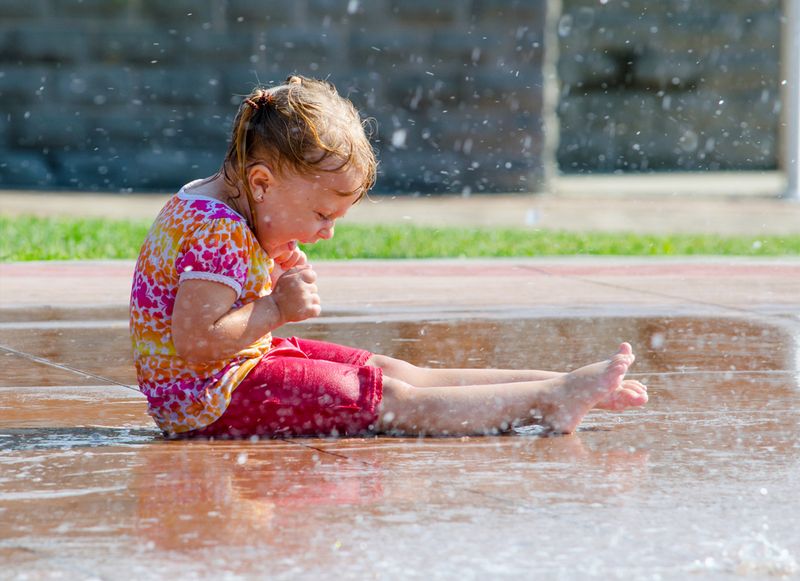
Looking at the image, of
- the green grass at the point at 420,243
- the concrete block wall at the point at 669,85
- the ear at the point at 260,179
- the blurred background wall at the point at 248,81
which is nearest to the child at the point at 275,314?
the ear at the point at 260,179

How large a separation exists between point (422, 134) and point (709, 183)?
10.8ft

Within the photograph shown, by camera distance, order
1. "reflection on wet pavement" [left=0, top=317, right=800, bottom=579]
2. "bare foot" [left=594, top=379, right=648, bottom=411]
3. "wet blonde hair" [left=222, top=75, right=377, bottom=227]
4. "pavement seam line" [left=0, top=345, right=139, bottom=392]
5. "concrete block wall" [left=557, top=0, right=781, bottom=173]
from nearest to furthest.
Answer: "reflection on wet pavement" [left=0, top=317, right=800, bottom=579] < "wet blonde hair" [left=222, top=75, right=377, bottom=227] < "bare foot" [left=594, top=379, right=648, bottom=411] < "pavement seam line" [left=0, top=345, right=139, bottom=392] < "concrete block wall" [left=557, top=0, right=781, bottom=173]

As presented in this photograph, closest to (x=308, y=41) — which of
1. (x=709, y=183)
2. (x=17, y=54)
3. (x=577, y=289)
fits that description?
(x=17, y=54)

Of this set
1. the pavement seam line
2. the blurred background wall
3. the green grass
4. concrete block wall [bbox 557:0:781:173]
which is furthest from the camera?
concrete block wall [bbox 557:0:781:173]

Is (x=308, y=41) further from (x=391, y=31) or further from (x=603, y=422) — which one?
(x=603, y=422)

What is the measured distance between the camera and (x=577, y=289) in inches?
257

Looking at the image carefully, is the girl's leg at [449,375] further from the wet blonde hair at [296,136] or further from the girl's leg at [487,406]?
the wet blonde hair at [296,136]

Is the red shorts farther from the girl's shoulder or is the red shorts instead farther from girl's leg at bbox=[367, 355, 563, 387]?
the girl's shoulder

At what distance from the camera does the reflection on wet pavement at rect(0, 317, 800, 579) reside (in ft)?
7.64

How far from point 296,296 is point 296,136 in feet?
1.23

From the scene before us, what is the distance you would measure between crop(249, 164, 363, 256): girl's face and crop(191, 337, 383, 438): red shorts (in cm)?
31

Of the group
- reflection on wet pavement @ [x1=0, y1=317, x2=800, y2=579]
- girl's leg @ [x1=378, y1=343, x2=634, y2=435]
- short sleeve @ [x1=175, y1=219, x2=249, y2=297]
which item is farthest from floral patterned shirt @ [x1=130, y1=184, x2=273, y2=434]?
girl's leg @ [x1=378, y1=343, x2=634, y2=435]

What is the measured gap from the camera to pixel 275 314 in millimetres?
3291

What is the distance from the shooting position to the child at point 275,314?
3328mm
